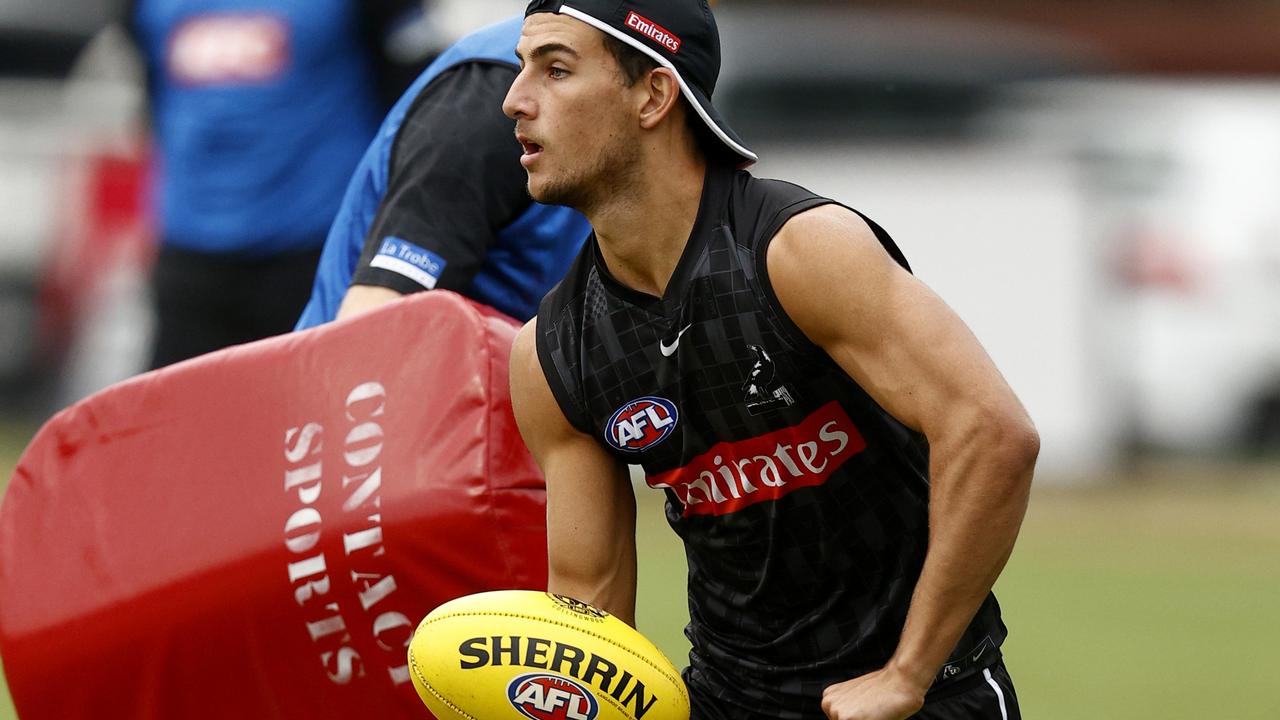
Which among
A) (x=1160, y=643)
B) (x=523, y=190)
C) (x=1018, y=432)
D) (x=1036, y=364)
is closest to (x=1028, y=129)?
(x=1036, y=364)

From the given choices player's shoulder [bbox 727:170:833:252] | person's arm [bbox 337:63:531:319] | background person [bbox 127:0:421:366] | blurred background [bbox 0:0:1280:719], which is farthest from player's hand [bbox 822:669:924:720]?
blurred background [bbox 0:0:1280:719]

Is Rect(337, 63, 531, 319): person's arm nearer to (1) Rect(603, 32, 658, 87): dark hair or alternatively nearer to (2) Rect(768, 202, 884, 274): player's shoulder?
(1) Rect(603, 32, 658, 87): dark hair

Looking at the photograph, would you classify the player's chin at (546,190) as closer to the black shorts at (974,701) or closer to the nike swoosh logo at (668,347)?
the nike swoosh logo at (668,347)

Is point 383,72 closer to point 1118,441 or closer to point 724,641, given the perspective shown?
point 724,641

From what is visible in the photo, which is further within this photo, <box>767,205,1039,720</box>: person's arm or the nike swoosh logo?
the nike swoosh logo

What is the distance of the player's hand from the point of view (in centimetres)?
303

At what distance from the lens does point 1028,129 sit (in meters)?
11.6

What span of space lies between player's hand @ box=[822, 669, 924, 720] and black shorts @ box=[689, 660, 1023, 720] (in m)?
0.27

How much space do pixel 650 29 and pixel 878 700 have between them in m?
1.21

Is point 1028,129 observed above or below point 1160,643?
above

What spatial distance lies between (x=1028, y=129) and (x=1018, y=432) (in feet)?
29.4

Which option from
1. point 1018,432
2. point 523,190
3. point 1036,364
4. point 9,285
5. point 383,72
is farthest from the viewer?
point 9,285

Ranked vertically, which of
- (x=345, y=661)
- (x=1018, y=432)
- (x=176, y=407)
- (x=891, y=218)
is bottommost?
(x=891, y=218)

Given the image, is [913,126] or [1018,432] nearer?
[1018,432]
